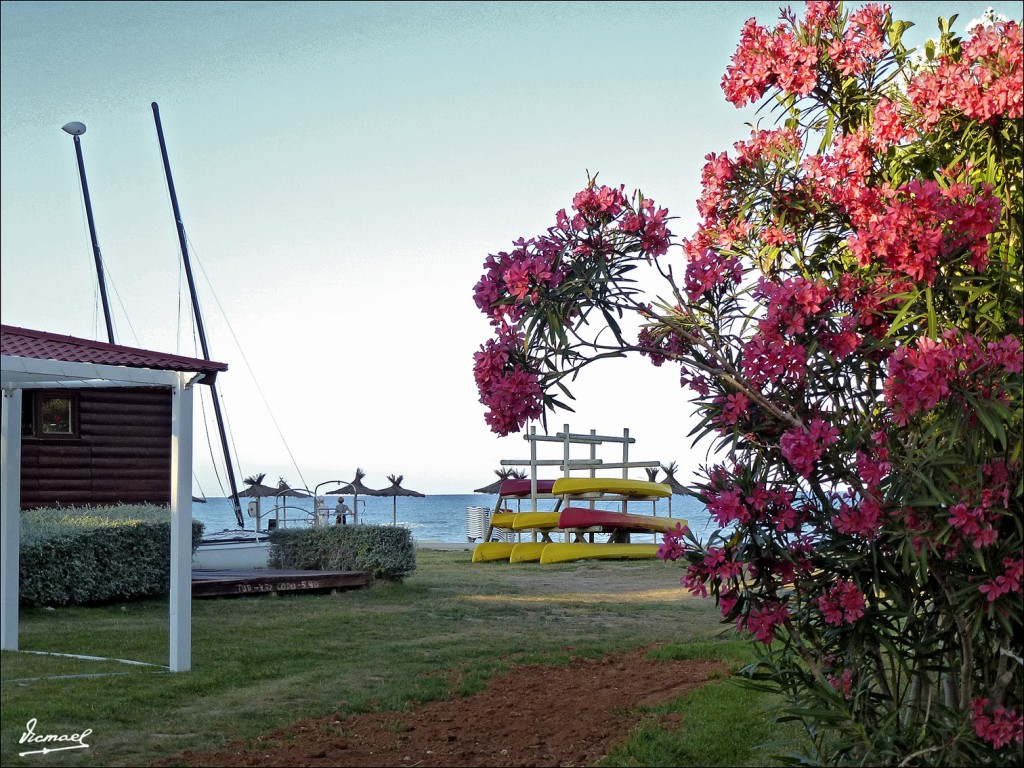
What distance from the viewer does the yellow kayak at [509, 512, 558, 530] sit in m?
16.1

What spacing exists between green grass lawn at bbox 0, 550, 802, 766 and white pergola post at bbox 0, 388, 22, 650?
0.41 metres

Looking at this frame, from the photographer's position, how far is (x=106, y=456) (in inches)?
546

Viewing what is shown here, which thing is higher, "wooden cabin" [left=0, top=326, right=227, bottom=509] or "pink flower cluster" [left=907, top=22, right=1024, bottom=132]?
"pink flower cluster" [left=907, top=22, right=1024, bottom=132]

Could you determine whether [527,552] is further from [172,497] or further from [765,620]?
[765,620]

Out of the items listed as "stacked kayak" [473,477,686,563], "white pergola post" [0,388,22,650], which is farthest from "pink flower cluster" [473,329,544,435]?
"stacked kayak" [473,477,686,563]

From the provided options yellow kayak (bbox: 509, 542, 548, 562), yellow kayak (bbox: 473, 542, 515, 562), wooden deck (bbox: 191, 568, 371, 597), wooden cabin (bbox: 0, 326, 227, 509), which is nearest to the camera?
wooden deck (bbox: 191, 568, 371, 597)

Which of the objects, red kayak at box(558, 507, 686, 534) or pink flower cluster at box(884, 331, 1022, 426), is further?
red kayak at box(558, 507, 686, 534)

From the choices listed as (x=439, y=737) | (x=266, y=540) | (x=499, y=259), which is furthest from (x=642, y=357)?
(x=266, y=540)

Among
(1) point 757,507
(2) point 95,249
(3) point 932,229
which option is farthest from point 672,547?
(2) point 95,249

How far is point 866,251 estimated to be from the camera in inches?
139

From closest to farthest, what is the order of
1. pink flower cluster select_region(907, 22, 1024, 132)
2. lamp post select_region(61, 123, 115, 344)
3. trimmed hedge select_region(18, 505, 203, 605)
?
pink flower cluster select_region(907, 22, 1024, 132) < trimmed hedge select_region(18, 505, 203, 605) < lamp post select_region(61, 123, 115, 344)

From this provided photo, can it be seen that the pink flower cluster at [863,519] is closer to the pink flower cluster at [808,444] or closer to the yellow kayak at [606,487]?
the pink flower cluster at [808,444]

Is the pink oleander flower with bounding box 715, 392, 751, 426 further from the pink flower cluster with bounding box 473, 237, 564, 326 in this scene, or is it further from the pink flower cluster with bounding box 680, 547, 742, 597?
the pink flower cluster with bounding box 473, 237, 564, 326

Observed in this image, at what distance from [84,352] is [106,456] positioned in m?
8.30
